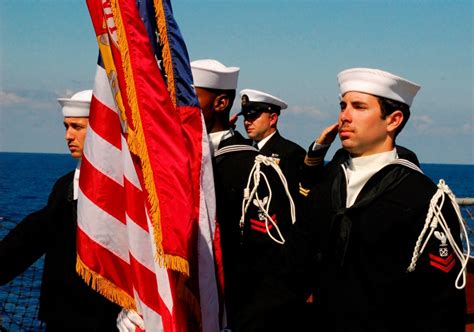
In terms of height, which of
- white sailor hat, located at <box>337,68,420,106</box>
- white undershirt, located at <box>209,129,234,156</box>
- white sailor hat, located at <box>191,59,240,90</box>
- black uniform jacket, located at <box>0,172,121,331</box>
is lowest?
black uniform jacket, located at <box>0,172,121,331</box>

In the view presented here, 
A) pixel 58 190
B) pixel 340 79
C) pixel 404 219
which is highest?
pixel 340 79

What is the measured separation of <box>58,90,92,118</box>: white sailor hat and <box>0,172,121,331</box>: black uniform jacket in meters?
0.36

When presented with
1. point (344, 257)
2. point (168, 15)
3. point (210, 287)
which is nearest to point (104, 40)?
point (168, 15)

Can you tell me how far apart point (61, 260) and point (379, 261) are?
73.3 inches

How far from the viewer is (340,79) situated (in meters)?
3.73

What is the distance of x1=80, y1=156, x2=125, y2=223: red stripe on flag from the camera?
374 cm

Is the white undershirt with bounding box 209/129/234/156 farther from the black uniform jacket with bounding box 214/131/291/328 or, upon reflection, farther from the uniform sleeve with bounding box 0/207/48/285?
the uniform sleeve with bounding box 0/207/48/285

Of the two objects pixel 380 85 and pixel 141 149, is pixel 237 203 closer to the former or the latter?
pixel 141 149

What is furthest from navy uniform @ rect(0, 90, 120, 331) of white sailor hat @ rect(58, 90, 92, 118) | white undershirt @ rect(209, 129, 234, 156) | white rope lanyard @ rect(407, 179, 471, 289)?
white rope lanyard @ rect(407, 179, 471, 289)

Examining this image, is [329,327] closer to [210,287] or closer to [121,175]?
[210,287]

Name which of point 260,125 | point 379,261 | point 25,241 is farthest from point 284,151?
point 379,261

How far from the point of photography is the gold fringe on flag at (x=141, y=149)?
3.16 m

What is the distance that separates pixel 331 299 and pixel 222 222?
67cm

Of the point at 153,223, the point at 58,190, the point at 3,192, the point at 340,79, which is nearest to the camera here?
the point at 153,223
